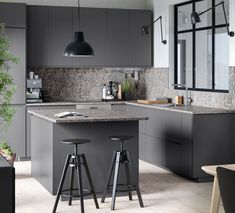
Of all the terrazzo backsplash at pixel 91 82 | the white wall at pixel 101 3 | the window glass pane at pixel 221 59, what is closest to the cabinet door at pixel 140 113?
the terrazzo backsplash at pixel 91 82

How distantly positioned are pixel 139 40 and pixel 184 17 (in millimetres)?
963

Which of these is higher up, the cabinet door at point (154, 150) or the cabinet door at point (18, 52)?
the cabinet door at point (18, 52)

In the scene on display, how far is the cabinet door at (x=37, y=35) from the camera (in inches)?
348

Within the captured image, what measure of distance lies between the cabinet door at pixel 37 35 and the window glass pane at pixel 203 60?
238 centimetres

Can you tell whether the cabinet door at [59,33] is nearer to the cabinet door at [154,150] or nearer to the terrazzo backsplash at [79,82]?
the terrazzo backsplash at [79,82]

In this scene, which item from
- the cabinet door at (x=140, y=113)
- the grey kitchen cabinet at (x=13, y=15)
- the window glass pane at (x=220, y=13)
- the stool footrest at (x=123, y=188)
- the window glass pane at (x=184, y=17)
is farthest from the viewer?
the window glass pane at (x=184, y=17)

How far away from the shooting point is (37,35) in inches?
351

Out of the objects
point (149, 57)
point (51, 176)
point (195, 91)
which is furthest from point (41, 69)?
point (51, 176)

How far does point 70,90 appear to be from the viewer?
959 centimetres

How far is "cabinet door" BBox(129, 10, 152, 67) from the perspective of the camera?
9477mm

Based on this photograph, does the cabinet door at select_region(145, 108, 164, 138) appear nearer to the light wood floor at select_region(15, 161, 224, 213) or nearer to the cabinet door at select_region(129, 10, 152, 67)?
the light wood floor at select_region(15, 161, 224, 213)

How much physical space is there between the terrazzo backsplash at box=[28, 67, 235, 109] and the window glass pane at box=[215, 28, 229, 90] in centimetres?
110

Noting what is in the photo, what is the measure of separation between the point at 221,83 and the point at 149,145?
56.7 inches

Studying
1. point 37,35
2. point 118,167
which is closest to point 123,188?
point 118,167
